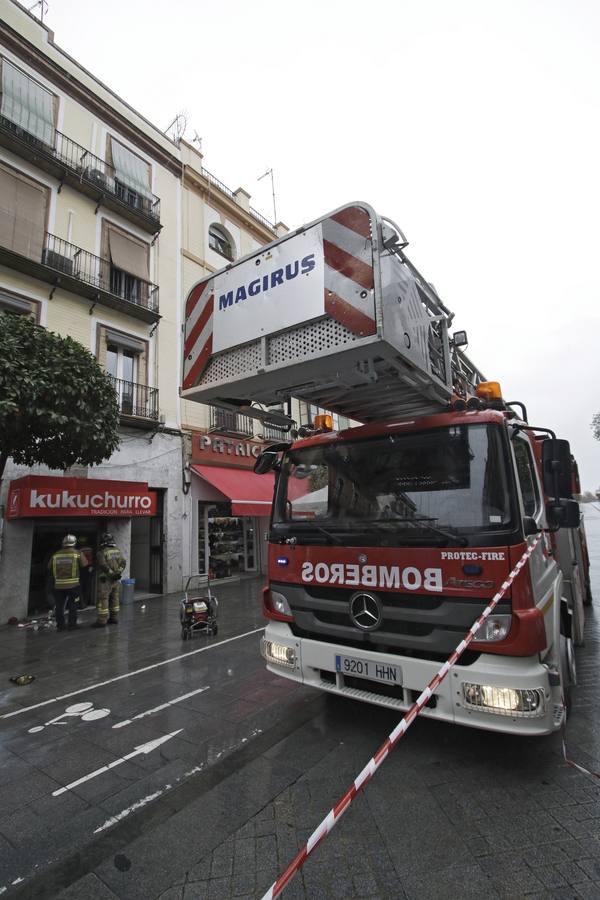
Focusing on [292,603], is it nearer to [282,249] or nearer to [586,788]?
[586,788]

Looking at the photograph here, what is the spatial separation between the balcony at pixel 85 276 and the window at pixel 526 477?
11489 millimetres

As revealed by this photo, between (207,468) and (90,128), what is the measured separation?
1050cm

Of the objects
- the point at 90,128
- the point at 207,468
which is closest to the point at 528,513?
the point at 207,468

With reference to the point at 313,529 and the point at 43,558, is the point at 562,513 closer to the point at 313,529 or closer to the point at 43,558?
the point at 313,529

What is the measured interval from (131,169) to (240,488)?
34.4 feet

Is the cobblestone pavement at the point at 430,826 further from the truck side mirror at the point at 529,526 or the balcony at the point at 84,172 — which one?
the balcony at the point at 84,172

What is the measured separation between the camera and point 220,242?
55.9 ft

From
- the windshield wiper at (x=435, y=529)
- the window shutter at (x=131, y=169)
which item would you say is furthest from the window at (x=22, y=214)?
the windshield wiper at (x=435, y=529)

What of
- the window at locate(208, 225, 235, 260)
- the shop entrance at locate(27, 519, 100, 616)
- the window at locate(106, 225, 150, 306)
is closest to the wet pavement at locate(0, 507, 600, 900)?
the shop entrance at locate(27, 519, 100, 616)

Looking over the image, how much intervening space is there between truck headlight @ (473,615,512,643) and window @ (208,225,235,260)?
54.6 feet

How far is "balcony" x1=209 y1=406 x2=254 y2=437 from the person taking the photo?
49.1ft

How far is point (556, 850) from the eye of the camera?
7.57 ft

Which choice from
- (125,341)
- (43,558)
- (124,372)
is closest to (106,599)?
(43,558)

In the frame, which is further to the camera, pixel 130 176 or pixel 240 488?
pixel 240 488
